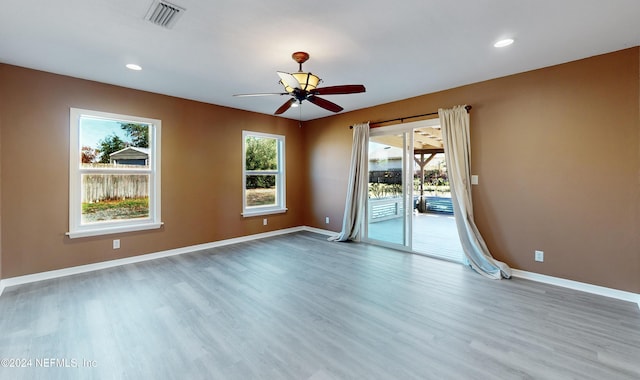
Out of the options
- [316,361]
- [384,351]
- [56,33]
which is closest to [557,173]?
[384,351]

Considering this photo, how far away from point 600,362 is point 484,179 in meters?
2.43

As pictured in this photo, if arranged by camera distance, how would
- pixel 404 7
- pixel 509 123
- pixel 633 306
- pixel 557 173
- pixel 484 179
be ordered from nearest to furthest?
pixel 404 7 < pixel 633 306 < pixel 557 173 < pixel 509 123 < pixel 484 179

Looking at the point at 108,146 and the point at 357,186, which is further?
the point at 357,186

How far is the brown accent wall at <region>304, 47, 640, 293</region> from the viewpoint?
9.65ft

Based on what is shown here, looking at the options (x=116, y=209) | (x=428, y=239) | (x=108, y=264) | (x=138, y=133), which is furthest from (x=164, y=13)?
(x=428, y=239)

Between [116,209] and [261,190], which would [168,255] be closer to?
[116,209]

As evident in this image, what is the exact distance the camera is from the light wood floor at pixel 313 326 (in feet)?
6.22

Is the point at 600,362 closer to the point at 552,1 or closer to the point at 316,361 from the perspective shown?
the point at 316,361

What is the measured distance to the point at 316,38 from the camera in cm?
269

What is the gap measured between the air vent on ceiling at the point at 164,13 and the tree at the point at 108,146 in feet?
8.11

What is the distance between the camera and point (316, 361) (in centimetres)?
197

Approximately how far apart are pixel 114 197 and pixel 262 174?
8.69ft

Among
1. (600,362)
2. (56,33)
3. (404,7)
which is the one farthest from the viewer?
(56,33)

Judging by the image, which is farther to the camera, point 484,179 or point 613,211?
point 484,179
